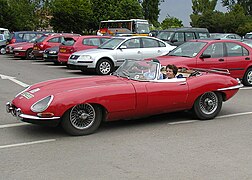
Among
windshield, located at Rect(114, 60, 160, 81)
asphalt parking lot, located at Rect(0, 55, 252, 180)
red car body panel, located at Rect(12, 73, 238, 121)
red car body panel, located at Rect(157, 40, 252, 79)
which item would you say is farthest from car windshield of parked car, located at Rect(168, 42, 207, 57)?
windshield, located at Rect(114, 60, 160, 81)

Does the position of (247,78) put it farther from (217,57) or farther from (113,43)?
(113,43)

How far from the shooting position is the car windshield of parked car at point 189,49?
1165 cm

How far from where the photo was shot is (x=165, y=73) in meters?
7.61

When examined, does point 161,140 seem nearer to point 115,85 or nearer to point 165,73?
point 115,85

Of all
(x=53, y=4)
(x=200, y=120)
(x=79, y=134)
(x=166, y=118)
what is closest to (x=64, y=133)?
(x=79, y=134)

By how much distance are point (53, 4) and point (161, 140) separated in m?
50.9

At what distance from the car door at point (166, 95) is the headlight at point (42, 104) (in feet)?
5.57

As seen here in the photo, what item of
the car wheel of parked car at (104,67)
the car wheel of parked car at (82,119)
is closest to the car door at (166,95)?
the car wheel of parked car at (82,119)

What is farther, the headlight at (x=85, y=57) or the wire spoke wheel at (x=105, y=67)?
the wire spoke wheel at (x=105, y=67)

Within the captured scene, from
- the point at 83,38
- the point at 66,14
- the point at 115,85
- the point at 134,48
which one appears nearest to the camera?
the point at 115,85

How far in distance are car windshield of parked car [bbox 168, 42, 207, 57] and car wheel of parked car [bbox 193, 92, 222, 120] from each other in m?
4.02

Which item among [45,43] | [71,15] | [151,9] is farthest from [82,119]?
[151,9]

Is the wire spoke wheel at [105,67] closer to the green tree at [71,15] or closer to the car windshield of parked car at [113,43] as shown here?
the car windshield of parked car at [113,43]

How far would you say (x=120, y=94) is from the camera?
21.4ft
